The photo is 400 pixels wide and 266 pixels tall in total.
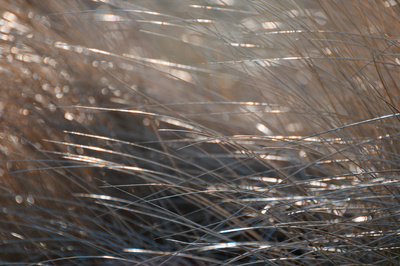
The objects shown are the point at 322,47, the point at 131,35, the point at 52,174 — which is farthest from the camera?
the point at 131,35

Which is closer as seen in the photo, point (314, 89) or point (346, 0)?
point (346, 0)

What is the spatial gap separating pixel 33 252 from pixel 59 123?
365 millimetres

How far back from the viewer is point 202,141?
813 mm

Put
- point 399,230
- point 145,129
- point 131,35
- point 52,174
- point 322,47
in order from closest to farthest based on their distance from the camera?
point 399,230 < point 322,47 < point 52,174 < point 145,129 < point 131,35

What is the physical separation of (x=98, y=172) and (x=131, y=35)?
577 millimetres

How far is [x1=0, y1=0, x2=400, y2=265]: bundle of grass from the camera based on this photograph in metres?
0.84

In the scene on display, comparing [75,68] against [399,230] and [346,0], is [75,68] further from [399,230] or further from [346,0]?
[399,230]

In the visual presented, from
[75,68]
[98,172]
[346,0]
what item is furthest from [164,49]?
[346,0]

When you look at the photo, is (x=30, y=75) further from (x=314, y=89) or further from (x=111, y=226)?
(x=314, y=89)

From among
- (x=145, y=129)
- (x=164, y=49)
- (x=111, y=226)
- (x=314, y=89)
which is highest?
(x=314, y=89)

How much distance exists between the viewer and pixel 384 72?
105cm

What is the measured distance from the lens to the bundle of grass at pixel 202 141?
2.76 feet

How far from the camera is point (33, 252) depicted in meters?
1.05

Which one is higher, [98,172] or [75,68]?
[75,68]
